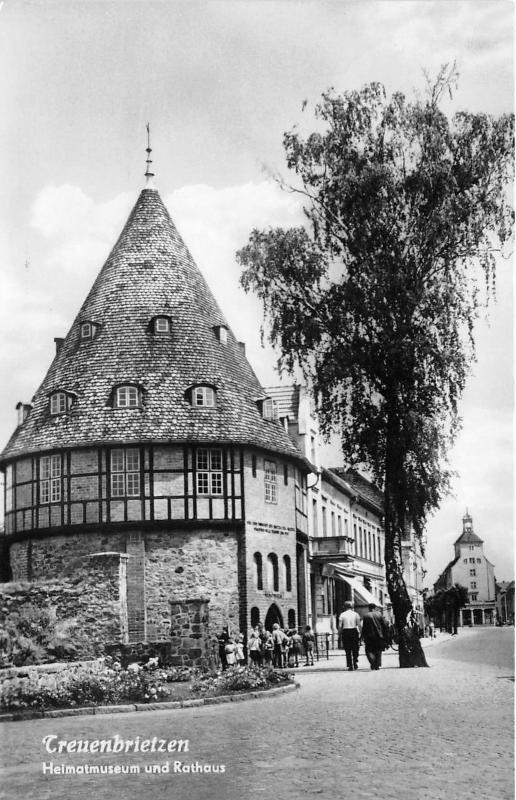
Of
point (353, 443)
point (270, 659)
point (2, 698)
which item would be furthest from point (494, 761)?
point (270, 659)

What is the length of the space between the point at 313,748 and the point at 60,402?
23.8 meters

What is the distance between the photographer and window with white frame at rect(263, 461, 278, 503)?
36719 millimetres

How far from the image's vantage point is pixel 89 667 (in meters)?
20.1

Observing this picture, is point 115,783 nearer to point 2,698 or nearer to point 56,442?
point 2,698

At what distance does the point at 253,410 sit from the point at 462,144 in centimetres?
1482

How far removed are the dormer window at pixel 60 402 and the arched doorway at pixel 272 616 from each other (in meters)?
9.80

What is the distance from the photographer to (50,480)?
34.4m

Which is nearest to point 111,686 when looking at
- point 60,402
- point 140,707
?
point 140,707

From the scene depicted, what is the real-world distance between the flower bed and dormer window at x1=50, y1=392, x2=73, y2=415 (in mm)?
14891

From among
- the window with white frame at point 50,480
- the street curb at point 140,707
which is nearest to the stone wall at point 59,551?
the window with white frame at point 50,480

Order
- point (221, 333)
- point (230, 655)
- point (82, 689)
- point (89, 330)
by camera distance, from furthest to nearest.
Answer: point (221, 333)
point (89, 330)
point (230, 655)
point (82, 689)

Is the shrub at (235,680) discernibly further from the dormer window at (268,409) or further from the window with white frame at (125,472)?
the dormer window at (268,409)

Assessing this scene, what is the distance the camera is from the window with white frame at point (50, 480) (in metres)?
34.2

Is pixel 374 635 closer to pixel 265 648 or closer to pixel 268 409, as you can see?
pixel 265 648
